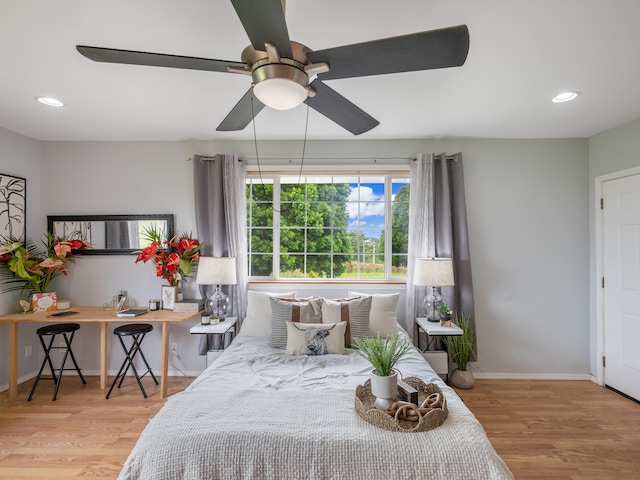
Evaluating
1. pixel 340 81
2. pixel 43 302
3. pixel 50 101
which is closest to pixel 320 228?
pixel 340 81

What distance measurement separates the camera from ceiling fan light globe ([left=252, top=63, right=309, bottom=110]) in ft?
4.08

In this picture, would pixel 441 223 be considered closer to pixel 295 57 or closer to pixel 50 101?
pixel 295 57

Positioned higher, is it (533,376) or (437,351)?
(437,351)

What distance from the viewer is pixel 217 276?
3.06 metres

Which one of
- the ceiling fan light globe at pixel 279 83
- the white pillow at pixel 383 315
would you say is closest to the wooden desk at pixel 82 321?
the white pillow at pixel 383 315

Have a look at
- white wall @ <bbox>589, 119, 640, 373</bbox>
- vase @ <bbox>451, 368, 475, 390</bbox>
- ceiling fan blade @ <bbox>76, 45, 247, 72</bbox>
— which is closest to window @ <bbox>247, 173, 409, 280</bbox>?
vase @ <bbox>451, 368, 475, 390</bbox>

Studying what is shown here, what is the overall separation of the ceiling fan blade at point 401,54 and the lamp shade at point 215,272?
2169 millimetres

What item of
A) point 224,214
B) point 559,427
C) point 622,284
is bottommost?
point 559,427

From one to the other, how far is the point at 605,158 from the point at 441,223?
1.67 metres

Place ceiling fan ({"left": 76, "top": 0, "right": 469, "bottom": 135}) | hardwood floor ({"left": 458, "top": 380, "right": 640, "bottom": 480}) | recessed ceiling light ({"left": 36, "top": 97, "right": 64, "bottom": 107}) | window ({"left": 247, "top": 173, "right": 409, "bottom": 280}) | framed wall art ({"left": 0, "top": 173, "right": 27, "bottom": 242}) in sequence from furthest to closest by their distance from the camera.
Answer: window ({"left": 247, "top": 173, "right": 409, "bottom": 280}), framed wall art ({"left": 0, "top": 173, "right": 27, "bottom": 242}), recessed ceiling light ({"left": 36, "top": 97, "right": 64, "bottom": 107}), hardwood floor ({"left": 458, "top": 380, "right": 640, "bottom": 480}), ceiling fan ({"left": 76, "top": 0, "right": 469, "bottom": 135})

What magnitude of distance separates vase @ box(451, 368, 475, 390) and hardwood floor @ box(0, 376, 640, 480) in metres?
0.07

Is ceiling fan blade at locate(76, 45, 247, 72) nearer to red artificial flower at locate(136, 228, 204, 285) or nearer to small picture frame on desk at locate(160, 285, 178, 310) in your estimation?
red artificial flower at locate(136, 228, 204, 285)

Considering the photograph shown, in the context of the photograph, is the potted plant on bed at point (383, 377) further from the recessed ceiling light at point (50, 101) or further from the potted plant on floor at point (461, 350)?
the recessed ceiling light at point (50, 101)

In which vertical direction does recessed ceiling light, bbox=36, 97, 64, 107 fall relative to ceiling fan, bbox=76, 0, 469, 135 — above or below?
above
